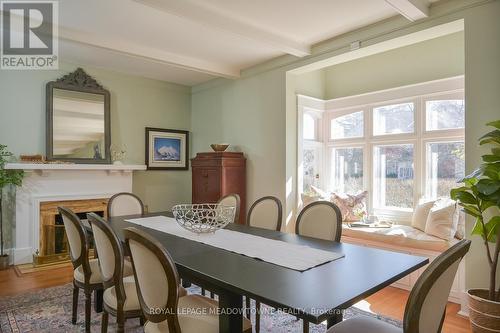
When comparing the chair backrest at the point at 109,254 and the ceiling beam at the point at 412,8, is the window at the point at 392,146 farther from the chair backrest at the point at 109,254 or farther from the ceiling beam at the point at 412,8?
the chair backrest at the point at 109,254

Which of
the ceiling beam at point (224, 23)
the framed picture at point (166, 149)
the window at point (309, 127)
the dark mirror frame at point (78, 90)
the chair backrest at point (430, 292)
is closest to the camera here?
the chair backrest at point (430, 292)

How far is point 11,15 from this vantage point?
2.95 meters

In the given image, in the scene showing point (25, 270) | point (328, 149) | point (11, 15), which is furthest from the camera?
point (328, 149)

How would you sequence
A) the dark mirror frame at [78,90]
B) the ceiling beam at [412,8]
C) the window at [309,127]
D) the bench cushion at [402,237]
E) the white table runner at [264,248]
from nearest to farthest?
the white table runner at [264,248]
the ceiling beam at [412,8]
the bench cushion at [402,237]
the dark mirror frame at [78,90]
the window at [309,127]

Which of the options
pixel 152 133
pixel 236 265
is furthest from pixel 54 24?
pixel 236 265

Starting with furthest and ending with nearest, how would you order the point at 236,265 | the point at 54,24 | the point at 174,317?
the point at 54,24
the point at 236,265
the point at 174,317

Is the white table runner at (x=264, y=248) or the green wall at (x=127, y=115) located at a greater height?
the green wall at (x=127, y=115)

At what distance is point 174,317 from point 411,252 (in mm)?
2728

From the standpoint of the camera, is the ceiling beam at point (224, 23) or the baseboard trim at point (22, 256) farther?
the baseboard trim at point (22, 256)

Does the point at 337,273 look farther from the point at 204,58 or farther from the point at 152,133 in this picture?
the point at 152,133

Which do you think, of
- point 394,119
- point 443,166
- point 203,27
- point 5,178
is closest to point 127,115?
point 5,178

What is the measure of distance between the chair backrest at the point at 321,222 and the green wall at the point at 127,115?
131 inches

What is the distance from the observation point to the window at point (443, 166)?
3544mm

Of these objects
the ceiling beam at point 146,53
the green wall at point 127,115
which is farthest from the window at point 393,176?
the green wall at point 127,115
